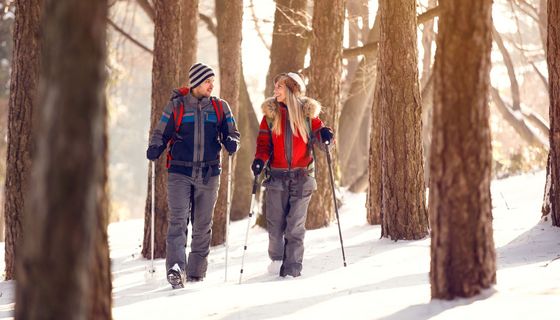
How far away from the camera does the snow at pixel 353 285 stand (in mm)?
5773

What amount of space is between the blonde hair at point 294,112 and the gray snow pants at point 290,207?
15.4 inches

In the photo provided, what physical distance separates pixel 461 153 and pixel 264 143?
3400 mm

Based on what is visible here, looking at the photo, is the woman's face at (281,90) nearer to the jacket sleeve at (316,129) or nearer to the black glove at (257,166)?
the jacket sleeve at (316,129)

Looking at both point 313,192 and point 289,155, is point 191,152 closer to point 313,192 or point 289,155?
point 289,155

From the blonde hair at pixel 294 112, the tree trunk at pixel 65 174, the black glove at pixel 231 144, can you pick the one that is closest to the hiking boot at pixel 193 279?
the black glove at pixel 231 144

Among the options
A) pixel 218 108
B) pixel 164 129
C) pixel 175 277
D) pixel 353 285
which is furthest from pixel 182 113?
pixel 353 285

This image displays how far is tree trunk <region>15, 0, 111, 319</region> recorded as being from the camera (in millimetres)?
3277

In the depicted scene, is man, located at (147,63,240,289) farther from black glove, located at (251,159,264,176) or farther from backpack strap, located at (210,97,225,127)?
black glove, located at (251,159,264,176)

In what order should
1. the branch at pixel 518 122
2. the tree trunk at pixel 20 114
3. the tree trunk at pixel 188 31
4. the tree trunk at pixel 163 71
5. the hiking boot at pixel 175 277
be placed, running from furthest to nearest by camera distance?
1. the branch at pixel 518 122
2. the tree trunk at pixel 188 31
3. the tree trunk at pixel 163 71
4. the tree trunk at pixel 20 114
5. the hiking boot at pixel 175 277

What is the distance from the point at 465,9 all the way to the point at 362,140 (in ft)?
67.2

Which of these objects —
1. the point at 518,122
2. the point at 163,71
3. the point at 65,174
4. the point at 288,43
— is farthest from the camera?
the point at 518,122

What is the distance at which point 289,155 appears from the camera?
8695mm

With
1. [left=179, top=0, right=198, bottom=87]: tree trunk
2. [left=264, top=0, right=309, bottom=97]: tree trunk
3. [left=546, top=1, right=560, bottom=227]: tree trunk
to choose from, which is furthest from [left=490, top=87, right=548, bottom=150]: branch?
[left=546, top=1, right=560, bottom=227]: tree trunk

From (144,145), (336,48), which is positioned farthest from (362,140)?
(144,145)
